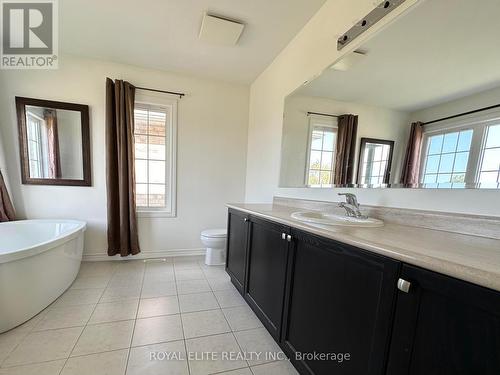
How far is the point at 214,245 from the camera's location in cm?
260

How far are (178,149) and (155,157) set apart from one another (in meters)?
0.32

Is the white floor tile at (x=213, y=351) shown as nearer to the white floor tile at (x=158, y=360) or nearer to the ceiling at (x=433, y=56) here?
the white floor tile at (x=158, y=360)

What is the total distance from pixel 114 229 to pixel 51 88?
1.77m

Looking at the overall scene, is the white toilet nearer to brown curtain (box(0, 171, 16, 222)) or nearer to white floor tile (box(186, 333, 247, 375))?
white floor tile (box(186, 333, 247, 375))

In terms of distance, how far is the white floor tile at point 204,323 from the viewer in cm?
150

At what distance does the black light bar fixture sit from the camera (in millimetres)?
1145

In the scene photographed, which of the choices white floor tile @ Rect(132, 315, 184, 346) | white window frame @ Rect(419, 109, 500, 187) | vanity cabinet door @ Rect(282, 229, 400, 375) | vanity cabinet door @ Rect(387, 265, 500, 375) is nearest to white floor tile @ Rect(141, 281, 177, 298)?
white floor tile @ Rect(132, 315, 184, 346)

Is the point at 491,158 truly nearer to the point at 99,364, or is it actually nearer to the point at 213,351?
the point at 213,351

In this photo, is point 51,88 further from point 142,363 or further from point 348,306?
point 348,306

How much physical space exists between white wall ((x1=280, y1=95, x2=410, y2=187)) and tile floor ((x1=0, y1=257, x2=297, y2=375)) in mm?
1315

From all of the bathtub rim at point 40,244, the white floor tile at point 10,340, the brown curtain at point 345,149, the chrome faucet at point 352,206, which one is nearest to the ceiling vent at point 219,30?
the brown curtain at point 345,149

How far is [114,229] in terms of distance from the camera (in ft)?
8.52

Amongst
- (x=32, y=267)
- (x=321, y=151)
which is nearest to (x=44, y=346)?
(x=32, y=267)

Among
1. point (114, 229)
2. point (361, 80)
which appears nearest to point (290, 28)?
point (361, 80)
